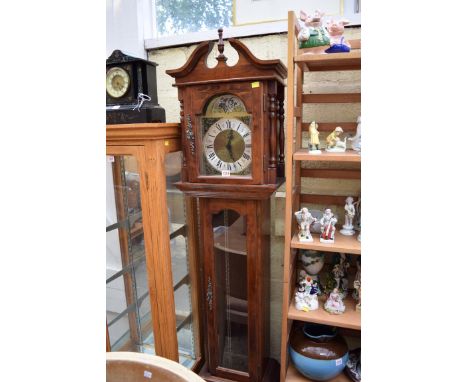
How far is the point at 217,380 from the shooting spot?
1313 millimetres

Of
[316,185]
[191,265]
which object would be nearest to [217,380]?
[191,265]

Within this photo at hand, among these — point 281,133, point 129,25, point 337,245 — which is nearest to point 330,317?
point 337,245

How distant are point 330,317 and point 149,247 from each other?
2.24 ft

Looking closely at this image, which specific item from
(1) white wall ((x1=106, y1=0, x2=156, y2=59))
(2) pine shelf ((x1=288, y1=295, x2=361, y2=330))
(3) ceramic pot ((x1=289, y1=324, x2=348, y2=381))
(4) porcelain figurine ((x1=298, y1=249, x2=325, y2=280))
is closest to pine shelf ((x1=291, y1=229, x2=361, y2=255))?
(4) porcelain figurine ((x1=298, y1=249, x2=325, y2=280))

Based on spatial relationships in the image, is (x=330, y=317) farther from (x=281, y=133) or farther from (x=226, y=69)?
(x=226, y=69)

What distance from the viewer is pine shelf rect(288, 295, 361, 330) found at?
109 centimetres

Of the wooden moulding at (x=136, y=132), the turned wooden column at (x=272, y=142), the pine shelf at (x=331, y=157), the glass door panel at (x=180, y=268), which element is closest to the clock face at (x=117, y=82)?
the wooden moulding at (x=136, y=132)

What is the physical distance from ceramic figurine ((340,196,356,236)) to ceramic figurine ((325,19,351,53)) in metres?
0.51

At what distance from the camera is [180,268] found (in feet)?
4.38

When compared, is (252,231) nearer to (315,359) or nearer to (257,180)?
(257,180)

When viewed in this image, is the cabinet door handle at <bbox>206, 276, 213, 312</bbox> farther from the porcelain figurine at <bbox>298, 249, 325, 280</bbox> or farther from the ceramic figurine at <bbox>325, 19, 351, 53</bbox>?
the ceramic figurine at <bbox>325, 19, 351, 53</bbox>

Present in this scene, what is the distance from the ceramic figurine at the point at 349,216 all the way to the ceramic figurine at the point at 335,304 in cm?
23
